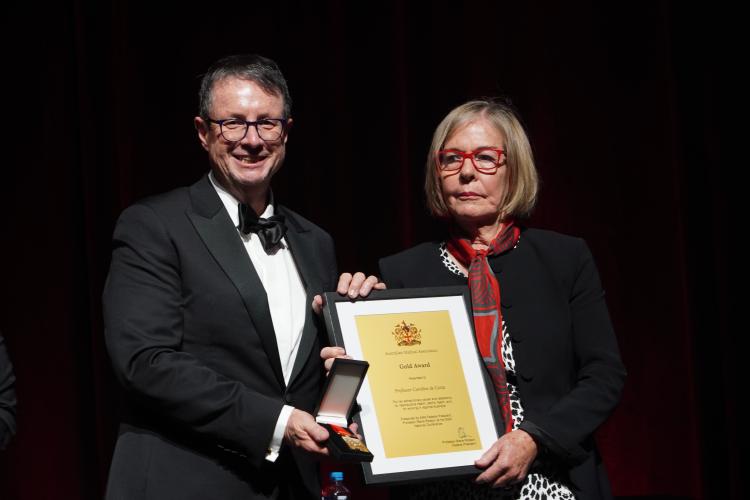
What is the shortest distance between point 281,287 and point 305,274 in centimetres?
9

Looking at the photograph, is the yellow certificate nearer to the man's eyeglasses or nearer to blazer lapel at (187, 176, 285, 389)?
blazer lapel at (187, 176, 285, 389)

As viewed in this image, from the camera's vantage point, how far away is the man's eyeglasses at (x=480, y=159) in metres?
2.69

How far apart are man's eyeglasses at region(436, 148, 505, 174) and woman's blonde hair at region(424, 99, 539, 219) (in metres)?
0.04

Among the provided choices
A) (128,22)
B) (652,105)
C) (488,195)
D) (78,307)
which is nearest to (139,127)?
(128,22)

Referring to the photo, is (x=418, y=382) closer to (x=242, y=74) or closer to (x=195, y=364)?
(x=195, y=364)

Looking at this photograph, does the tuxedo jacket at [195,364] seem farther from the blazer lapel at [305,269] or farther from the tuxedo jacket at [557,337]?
the tuxedo jacket at [557,337]

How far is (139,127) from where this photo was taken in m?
3.63

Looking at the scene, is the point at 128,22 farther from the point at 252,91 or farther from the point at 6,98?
the point at 252,91

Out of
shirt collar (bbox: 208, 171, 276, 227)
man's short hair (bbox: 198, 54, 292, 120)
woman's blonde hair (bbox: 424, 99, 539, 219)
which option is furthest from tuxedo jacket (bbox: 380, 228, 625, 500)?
man's short hair (bbox: 198, 54, 292, 120)

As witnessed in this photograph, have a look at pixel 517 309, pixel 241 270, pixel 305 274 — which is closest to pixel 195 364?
pixel 241 270

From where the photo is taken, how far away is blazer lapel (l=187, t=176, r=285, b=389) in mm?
2326

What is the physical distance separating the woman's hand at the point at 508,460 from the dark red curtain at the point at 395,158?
1582mm

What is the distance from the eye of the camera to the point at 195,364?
223 centimetres

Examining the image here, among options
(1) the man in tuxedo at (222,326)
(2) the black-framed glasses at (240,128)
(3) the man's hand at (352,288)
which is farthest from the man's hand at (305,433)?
(2) the black-framed glasses at (240,128)
